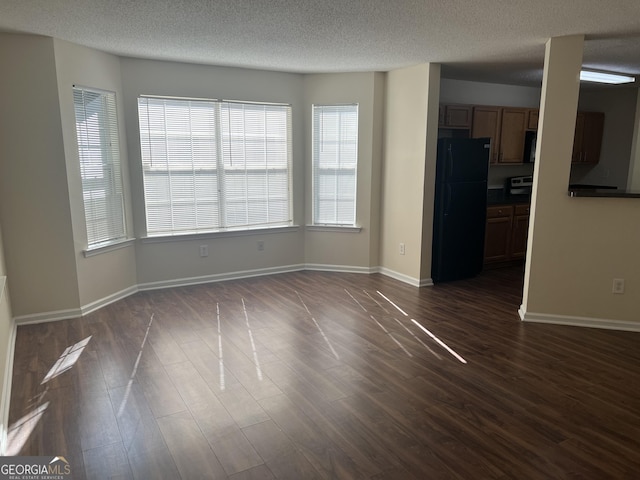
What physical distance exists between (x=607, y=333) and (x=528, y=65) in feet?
9.54

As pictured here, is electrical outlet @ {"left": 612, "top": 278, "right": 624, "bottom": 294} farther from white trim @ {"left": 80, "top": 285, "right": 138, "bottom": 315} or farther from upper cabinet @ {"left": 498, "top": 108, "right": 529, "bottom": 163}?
white trim @ {"left": 80, "top": 285, "right": 138, "bottom": 315}

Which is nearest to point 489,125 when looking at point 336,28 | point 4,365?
point 336,28

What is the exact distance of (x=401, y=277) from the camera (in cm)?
533

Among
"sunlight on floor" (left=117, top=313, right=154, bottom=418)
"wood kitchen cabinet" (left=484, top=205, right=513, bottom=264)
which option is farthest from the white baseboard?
"wood kitchen cabinet" (left=484, top=205, right=513, bottom=264)

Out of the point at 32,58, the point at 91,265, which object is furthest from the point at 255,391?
the point at 32,58

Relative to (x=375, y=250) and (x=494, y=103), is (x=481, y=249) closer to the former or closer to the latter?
(x=375, y=250)

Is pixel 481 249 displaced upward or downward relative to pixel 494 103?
downward

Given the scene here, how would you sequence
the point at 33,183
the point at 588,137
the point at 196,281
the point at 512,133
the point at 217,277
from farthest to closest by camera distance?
1. the point at 588,137
2. the point at 512,133
3. the point at 217,277
4. the point at 196,281
5. the point at 33,183

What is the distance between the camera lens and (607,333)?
3.73 m

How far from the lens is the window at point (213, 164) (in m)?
4.77

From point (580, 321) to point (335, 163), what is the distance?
10.3ft

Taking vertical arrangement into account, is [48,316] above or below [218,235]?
below

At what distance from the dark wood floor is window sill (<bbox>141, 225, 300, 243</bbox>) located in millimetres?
844

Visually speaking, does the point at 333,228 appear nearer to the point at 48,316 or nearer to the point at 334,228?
the point at 334,228
